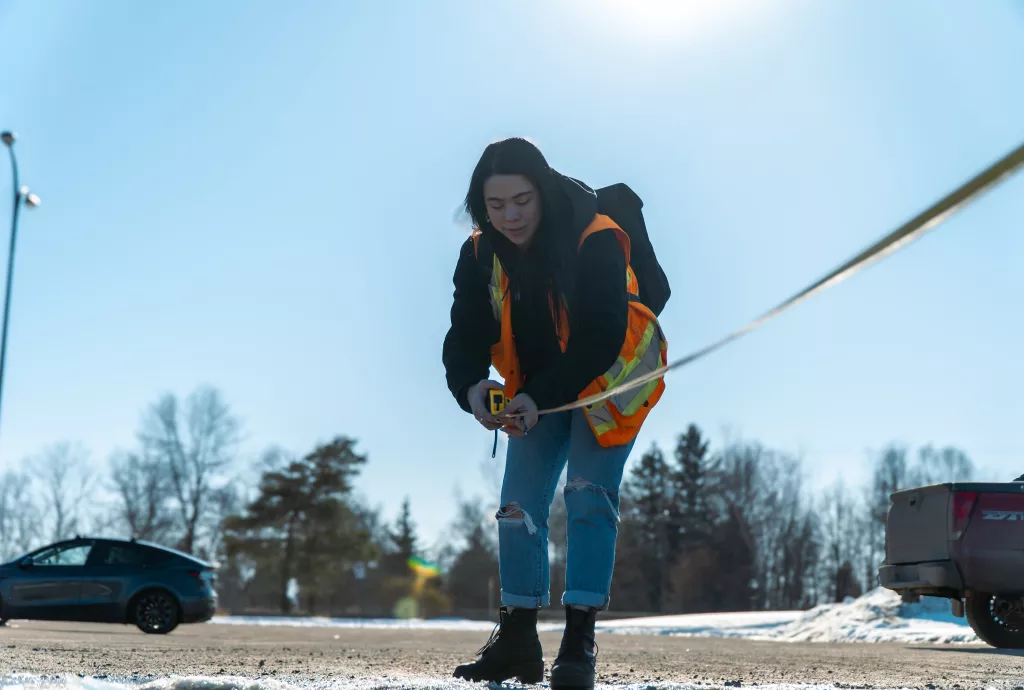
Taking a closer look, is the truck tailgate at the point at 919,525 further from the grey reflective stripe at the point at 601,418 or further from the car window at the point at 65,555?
the car window at the point at 65,555

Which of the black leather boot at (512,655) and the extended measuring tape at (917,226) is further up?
the extended measuring tape at (917,226)

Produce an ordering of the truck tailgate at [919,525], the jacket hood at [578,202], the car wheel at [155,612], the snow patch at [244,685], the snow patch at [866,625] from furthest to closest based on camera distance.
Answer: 1. the car wheel at [155,612]
2. the snow patch at [866,625]
3. the truck tailgate at [919,525]
4. the jacket hood at [578,202]
5. the snow patch at [244,685]

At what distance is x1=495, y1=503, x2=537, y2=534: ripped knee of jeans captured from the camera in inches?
127

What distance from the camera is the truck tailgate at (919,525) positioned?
7.51m

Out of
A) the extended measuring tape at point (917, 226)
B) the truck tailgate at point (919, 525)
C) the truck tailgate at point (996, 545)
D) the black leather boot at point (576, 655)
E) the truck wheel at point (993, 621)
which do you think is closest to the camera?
the extended measuring tape at point (917, 226)

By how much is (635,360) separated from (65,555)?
12534 millimetres

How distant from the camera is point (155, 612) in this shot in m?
13.3

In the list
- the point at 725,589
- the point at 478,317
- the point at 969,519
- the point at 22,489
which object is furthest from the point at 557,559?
the point at 478,317

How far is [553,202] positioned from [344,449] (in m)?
44.7

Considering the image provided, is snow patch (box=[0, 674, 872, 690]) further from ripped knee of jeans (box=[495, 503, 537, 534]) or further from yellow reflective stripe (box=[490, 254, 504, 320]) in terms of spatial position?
yellow reflective stripe (box=[490, 254, 504, 320])

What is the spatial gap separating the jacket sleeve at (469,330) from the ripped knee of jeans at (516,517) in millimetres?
362

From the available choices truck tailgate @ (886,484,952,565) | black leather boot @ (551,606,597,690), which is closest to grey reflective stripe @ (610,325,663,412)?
black leather boot @ (551,606,597,690)

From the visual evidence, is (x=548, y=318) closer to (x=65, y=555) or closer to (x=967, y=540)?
(x=967, y=540)

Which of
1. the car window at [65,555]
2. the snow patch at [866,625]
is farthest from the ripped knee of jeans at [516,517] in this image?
the car window at [65,555]
